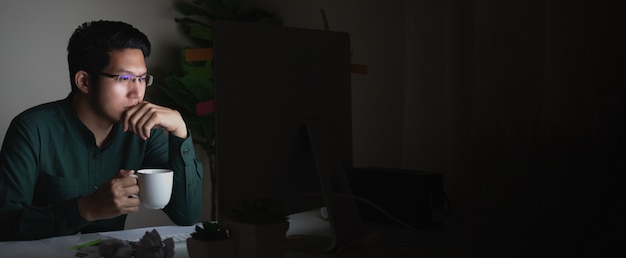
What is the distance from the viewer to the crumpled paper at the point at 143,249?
44.0 inches

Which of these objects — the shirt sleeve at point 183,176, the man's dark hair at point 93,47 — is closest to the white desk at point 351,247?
the shirt sleeve at point 183,176

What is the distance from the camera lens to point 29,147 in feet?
6.58

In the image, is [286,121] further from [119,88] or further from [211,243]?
[119,88]

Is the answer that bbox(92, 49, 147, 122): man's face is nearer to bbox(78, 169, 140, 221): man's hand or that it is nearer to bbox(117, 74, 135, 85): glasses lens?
bbox(117, 74, 135, 85): glasses lens

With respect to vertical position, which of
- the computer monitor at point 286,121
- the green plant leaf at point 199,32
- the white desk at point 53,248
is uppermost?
the green plant leaf at point 199,32

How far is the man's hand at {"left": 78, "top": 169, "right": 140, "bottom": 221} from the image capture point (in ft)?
5.53

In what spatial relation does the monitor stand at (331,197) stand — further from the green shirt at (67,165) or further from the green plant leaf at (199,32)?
the green plant leaf at (199,32)

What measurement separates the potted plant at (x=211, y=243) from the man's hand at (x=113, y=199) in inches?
26.7

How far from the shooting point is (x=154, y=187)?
156 cm

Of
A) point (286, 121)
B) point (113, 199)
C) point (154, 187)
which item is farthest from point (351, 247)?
point (113, 199)

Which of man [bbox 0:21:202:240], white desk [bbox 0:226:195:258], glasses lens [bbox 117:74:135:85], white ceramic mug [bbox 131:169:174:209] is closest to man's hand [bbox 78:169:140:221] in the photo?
man [bbox 0:21:202:240]

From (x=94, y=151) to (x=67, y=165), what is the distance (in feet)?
0.35

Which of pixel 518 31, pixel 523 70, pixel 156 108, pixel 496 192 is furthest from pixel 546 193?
pixel 156 108

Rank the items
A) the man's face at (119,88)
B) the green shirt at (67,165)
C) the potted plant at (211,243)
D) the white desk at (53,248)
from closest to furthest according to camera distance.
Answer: the potted plant at (211,243), the white desk at (53,248), the green shirt at (67,165), the man's face at (119,88)
